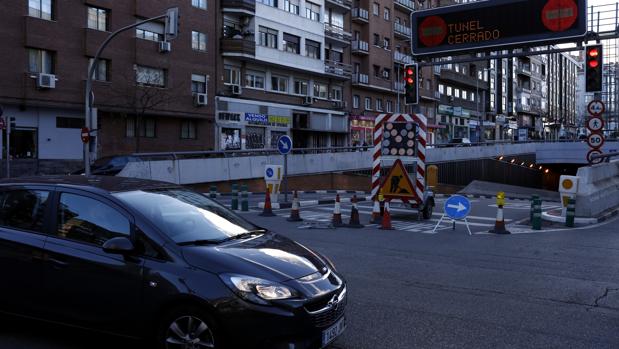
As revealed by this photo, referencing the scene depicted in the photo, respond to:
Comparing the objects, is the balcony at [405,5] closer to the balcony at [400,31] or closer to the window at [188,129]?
the balcony at [400,31]

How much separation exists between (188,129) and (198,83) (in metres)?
3.11

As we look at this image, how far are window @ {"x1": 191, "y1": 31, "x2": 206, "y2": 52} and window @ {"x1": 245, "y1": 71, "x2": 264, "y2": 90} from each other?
412 cm

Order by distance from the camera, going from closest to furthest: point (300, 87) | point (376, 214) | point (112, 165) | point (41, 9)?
point (376, 214) < point (112, 165) < point (41, 9) < point (300, 87)

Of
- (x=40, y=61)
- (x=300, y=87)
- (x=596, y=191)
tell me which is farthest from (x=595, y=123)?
(x=300, y=87)

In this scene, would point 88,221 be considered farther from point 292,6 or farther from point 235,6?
point 292,6

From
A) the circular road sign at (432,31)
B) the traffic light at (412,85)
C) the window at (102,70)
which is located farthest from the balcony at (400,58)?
the traffic light at (412,85)

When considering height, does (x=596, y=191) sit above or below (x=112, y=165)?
below

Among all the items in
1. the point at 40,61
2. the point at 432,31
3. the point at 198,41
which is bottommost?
the point at 432,31

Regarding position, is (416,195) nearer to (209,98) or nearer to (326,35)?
(209,98)

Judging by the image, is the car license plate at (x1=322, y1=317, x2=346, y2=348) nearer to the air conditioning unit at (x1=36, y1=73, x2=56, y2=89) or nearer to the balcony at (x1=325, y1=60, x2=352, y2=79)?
the air conditioning unit at (x1=36, y1=73, x2=56, y2=89)

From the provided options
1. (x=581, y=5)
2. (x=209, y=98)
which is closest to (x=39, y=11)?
(x=209, y=98)

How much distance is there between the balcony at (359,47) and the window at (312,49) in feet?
20.8

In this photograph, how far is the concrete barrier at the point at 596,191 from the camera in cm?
1570

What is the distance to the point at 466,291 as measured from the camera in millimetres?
7492
